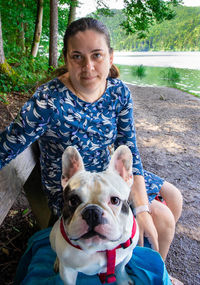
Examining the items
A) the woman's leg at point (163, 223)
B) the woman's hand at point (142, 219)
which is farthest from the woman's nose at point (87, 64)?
the woman's leg at point (163, 223)

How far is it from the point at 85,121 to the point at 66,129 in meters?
0.14

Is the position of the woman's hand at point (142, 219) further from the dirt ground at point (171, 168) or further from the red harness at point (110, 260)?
the dirt ground at point (171, 168)

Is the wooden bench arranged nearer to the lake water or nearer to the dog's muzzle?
the dog's muzzle

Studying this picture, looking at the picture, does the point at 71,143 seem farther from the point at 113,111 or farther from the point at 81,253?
the point at 81,253

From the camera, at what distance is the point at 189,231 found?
2553 millimetres

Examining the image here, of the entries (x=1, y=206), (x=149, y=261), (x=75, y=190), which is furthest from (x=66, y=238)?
(x=149, y=261)

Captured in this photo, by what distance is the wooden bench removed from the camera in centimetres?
127

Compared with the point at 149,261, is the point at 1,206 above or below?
above

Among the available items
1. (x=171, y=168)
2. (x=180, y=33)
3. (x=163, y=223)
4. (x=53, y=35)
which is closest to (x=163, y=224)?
(x=163, y=223)

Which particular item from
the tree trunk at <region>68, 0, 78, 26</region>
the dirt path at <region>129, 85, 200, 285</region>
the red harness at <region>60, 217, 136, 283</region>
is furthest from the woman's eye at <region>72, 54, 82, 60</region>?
the tree trunk at <region>68, 0, 78, 26</region>

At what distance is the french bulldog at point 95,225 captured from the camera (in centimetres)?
93

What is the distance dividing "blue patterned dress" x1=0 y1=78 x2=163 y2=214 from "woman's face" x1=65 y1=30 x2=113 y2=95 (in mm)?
104

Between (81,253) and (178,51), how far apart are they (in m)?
52.5

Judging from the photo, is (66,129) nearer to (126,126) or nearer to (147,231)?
(126,126)
